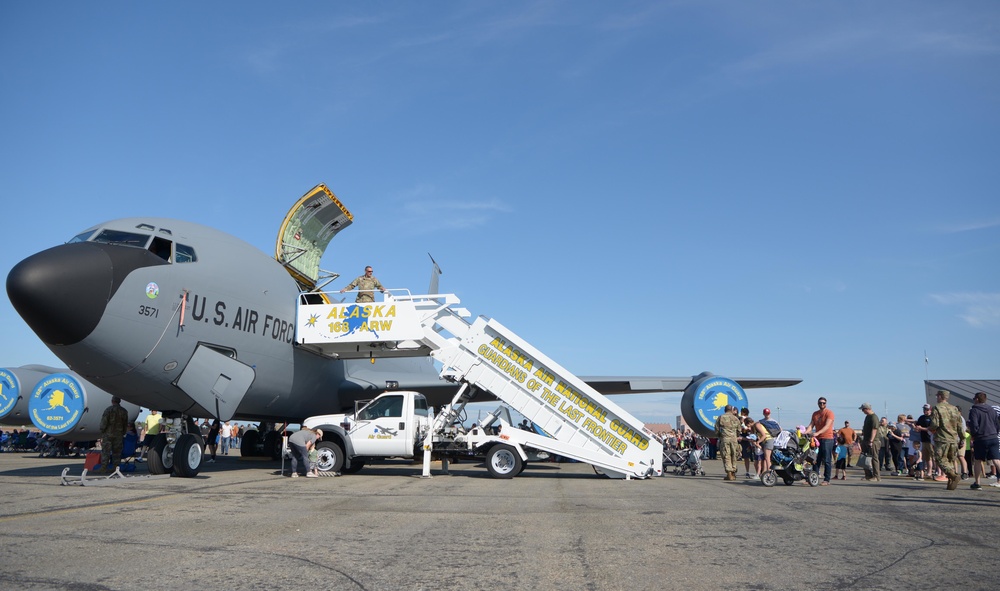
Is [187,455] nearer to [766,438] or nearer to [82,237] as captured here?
[82,237]

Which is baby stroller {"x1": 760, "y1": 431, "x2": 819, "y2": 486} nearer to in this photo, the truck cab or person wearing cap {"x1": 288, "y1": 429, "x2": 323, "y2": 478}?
the truck cab

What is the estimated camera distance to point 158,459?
12383mm

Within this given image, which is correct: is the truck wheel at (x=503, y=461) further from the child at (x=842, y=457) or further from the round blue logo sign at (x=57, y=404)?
the round blue logo sign at (x=57, y=404)

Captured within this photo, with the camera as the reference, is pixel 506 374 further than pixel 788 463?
Yes

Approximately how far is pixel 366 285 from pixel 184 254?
16.7 ft

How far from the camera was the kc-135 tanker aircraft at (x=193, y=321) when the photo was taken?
10.2m

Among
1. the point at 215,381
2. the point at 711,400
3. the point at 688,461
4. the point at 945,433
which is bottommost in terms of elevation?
the point at 688,461

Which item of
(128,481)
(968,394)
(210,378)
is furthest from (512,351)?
(968,394)

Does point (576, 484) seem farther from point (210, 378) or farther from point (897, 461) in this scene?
point (897, 461)

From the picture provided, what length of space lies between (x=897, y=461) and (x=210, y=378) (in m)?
16.4

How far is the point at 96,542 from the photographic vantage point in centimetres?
562

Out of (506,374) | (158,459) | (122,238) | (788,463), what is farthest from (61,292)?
(788,463)

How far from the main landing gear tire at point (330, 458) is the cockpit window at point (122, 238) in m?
5.30

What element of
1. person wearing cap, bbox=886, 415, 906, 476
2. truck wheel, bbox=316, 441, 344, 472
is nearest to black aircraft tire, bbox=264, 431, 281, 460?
truck wheel, bbox=316, 441, 344, 472
